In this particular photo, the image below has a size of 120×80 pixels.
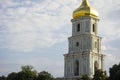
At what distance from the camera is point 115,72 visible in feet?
210

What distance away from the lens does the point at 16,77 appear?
88625 millimetres

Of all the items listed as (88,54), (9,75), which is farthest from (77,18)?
(9,75)

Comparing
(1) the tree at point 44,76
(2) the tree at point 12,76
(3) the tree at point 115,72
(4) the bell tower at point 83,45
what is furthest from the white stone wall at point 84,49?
(3) the tree at point 115,72

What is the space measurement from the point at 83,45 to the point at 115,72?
19381mm

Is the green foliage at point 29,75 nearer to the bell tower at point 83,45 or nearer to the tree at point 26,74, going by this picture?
the tree at point 26,74

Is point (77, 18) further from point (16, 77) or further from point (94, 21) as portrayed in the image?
point (16, 77)

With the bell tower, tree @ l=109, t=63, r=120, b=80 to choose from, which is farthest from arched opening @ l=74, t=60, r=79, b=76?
tree @ l=109, t=63, r=120, b=80

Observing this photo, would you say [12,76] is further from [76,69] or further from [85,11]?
[85,11]

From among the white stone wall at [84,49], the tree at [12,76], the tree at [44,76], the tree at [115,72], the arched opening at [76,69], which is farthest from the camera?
the tree at [12,76]

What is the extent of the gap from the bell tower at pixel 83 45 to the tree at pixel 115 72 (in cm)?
1437

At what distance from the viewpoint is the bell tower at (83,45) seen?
3190 inches

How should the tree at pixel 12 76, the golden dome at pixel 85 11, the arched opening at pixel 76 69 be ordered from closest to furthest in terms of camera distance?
the arched opening at pixel 76 69
the golden dome at pixel 85 11
the tree at pixel 12 76

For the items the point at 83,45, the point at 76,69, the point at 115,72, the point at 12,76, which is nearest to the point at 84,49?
the point at 83,45

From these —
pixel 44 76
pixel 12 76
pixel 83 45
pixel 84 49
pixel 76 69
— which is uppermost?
pixel 83 45
